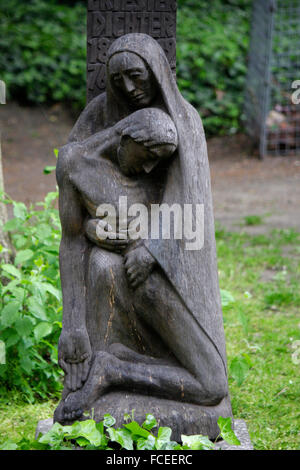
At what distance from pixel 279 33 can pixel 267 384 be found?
791cm

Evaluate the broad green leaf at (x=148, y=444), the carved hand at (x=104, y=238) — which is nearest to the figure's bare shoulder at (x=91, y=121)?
the carved hand at (x=104, y=238)

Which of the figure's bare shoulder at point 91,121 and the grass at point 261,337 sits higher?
the figure's bare shoulder at point 91,121

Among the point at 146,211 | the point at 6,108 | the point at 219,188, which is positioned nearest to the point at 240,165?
the point at 219,188

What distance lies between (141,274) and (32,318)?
1170 millimetres

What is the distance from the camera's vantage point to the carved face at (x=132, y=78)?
2787mm

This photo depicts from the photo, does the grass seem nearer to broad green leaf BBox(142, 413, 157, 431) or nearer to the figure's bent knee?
broad green leaf BBox(142, 413, 157, 431)

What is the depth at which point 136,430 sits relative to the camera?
2750mm

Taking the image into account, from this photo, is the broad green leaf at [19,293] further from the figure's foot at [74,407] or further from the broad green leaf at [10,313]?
the figure's foot at [74,407]

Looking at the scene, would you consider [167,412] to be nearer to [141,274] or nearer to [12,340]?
[141,274]

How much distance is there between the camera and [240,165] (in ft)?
30.5

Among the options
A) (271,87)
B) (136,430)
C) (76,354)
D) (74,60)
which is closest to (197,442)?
(136,430)

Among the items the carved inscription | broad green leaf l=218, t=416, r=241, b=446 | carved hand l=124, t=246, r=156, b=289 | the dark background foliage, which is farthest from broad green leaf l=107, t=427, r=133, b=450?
the dark background foliage

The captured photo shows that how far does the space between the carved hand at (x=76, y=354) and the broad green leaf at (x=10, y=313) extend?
0.81 meters
